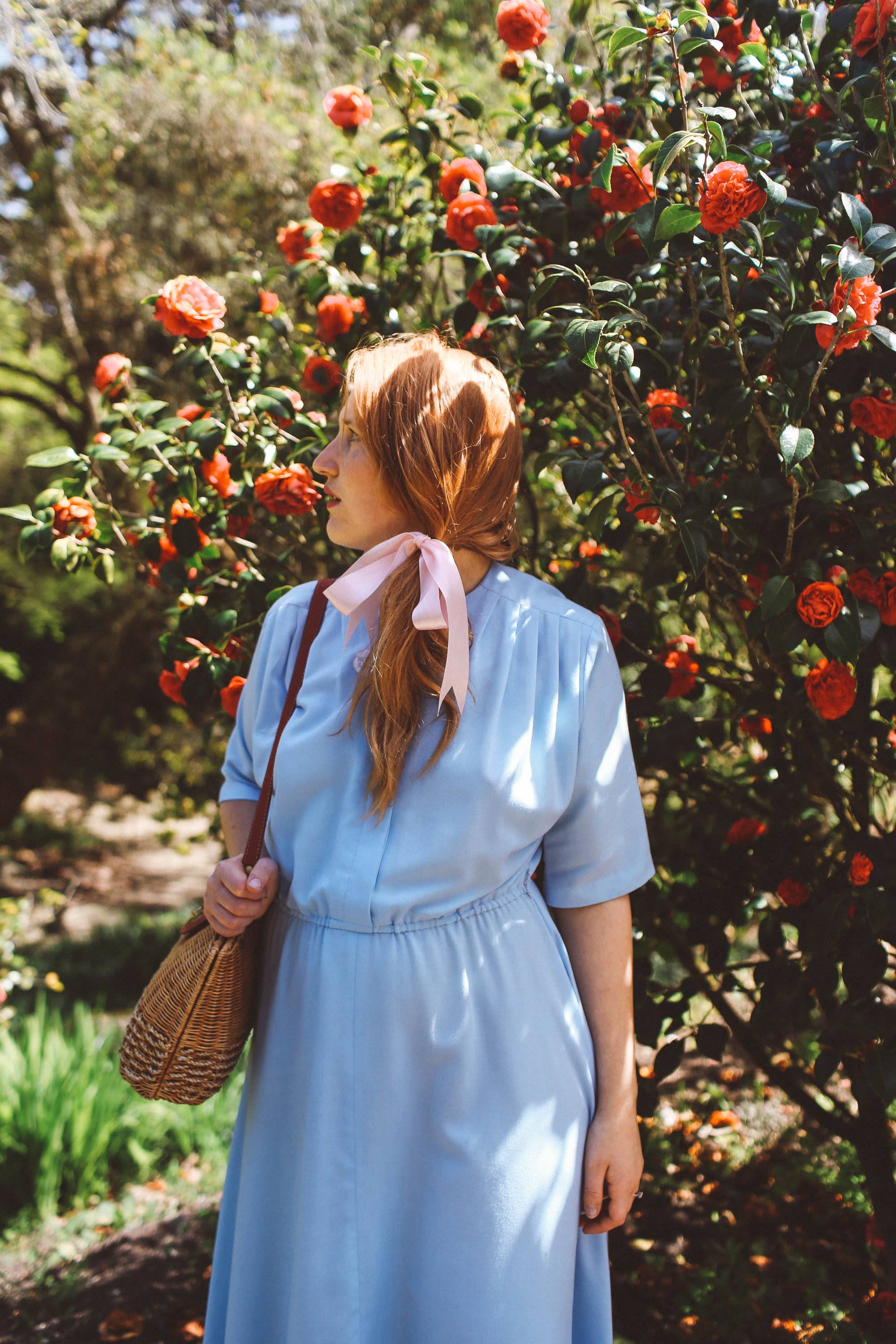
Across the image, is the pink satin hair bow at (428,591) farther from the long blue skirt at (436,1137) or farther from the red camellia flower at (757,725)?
the red camellia flower at (757,725)

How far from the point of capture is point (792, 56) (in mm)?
1710

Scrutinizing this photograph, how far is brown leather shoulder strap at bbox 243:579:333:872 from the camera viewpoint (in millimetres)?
1354

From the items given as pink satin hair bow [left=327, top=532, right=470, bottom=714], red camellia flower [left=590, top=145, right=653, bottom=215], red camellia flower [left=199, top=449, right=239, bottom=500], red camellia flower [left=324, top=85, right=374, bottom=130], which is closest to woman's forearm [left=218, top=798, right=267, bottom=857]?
pink satin hair bow [left=327, top=532, right=470, bottom=714]

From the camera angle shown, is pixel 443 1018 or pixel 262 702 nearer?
pixel 443 1018

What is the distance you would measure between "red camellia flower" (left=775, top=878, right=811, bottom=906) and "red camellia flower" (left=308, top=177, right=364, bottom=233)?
65.0 inches

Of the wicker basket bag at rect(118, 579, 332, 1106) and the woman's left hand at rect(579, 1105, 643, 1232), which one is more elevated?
the wicker basket bag at rect(118, 579, 332, 1106)

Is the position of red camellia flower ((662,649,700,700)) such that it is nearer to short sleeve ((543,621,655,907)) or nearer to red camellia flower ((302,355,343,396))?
short sleeve ((543,621,655,907))

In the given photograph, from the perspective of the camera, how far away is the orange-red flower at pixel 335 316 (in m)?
1.99

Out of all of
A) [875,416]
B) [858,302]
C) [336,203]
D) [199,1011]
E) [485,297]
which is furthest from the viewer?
[336,203]

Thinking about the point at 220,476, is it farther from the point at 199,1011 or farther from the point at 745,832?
the point at 745,832

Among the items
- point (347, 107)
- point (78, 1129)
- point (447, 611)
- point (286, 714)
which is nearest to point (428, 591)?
point (447, 611)

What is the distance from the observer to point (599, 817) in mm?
1329

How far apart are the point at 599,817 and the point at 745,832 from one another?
31.3 inches

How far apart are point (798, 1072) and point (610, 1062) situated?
143cm
